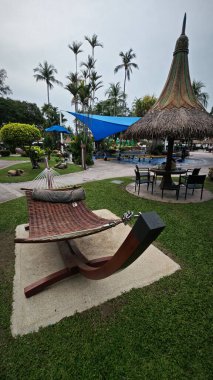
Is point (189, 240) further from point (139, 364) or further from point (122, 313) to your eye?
point (139, 364)

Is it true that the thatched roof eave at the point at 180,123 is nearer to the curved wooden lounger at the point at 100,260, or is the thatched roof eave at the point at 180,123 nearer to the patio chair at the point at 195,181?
the patio chair at the point at 195,181

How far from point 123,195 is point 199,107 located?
4.23m

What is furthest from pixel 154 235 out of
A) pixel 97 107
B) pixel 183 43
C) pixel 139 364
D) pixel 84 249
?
pixel 97 107

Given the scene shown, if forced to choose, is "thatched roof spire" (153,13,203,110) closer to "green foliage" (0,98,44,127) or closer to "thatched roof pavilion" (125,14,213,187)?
"thatched roof pavilion" (125,14,213,187)

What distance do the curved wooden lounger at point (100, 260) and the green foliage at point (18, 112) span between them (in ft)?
122

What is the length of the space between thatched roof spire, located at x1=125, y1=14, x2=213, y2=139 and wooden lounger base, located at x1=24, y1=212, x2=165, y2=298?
16.6ft

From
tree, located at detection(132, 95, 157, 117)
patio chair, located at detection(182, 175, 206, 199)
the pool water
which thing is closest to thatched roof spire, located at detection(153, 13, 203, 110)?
patio chair, located at detection(182, 175, 206, 199)

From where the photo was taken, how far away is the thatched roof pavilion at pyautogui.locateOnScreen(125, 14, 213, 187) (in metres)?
6.02

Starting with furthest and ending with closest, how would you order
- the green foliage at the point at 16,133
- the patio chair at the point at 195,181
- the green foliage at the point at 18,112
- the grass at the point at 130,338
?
the green foliage at the point at 18,112 → the green foliage at the point at 16,133 → the patio chair at the point at 195,181 → the grass at the point at 130,338

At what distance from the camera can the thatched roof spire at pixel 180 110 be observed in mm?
6016

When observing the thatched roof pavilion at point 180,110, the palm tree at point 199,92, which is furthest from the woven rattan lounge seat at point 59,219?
the palm tree at point 199,92

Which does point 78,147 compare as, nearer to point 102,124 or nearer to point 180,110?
point 102,124

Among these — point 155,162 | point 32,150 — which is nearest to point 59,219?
point 32,150

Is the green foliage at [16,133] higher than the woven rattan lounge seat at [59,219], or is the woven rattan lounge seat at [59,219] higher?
the green foliage at [16,133]
